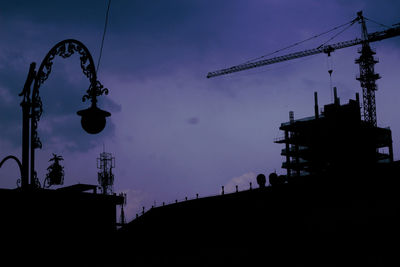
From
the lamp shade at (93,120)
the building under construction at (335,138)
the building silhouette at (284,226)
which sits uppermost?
the building under construction at (335,138)

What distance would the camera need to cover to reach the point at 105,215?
22.3 metres

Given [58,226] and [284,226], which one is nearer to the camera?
[58,226]

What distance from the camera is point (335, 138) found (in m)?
83.5

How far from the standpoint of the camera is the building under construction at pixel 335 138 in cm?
8356

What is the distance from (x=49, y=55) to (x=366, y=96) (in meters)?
105

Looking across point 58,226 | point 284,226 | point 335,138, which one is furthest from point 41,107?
point 335,138

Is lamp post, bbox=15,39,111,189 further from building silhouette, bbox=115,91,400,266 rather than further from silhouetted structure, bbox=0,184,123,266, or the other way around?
building silhouette, bbox=115,91,400,266

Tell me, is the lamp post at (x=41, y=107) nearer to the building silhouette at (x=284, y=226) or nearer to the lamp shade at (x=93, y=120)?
the lamp shade at (x=93, y=120)

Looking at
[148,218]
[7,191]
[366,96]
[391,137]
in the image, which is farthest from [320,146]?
[7,191]

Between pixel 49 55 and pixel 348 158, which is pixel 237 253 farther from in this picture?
pixel 348 158

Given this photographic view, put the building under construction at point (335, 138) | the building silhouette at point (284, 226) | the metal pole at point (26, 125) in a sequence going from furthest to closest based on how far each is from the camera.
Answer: the building under construction at point (335, 138), the building silhouette at point (284, 226), the metal pole at point (26, 125)

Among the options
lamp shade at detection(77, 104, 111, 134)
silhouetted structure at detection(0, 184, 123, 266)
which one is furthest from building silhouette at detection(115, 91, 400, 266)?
lamp shade at detection(77, 104, 111, 134)

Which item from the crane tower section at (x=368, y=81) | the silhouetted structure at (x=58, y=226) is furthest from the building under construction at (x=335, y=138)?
the silhouetted structure at (x=58, y=226)

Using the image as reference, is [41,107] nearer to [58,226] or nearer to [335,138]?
[58,226]
